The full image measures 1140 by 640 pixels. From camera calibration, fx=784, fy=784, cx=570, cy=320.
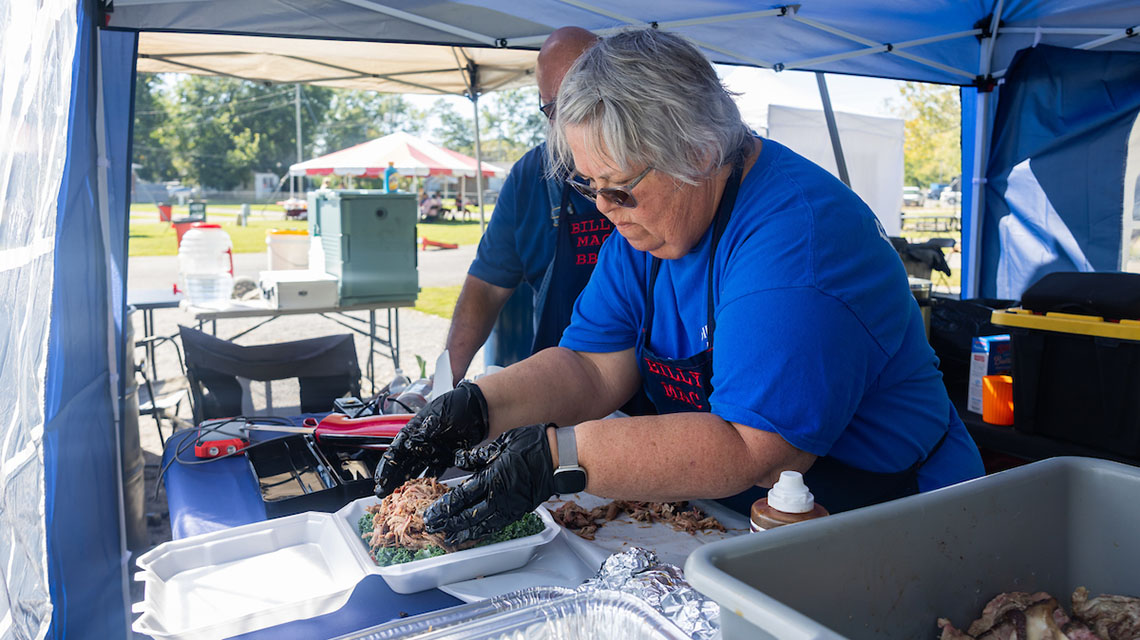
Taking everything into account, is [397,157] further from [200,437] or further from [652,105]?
[652,105]

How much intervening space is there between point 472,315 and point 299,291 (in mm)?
2153

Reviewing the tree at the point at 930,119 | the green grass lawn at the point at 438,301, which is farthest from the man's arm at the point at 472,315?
the tree at the point at 930,119

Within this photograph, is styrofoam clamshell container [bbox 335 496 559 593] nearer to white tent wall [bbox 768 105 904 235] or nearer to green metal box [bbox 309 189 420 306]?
green metal box [bbox 309 189 420 306]

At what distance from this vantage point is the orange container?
2.93 m

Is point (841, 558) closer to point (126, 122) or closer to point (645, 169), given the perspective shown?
point (645, 169)

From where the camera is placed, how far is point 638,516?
1.53m

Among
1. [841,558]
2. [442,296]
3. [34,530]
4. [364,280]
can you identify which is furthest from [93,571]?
[442,296]

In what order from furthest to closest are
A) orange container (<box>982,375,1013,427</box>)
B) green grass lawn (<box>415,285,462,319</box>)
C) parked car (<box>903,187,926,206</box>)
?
parked car (<box>903,187,926,206</box>) → green grass lawn (<box>415,285,462,319</box>) → orange container (<box>982,375,1013,427</box>)

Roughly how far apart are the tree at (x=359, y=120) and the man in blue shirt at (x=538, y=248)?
39.4 meters

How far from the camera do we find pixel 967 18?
4.11 meters

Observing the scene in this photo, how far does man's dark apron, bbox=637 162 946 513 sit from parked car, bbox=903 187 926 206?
3126 centimetres

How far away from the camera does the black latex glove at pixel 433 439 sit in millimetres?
1528

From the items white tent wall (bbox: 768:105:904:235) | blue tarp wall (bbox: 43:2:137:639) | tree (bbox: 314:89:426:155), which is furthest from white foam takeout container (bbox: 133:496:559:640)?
tree (bbox: 314:89:426:155)

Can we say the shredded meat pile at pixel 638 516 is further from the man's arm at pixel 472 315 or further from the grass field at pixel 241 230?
the grass field at pixel 241 230
